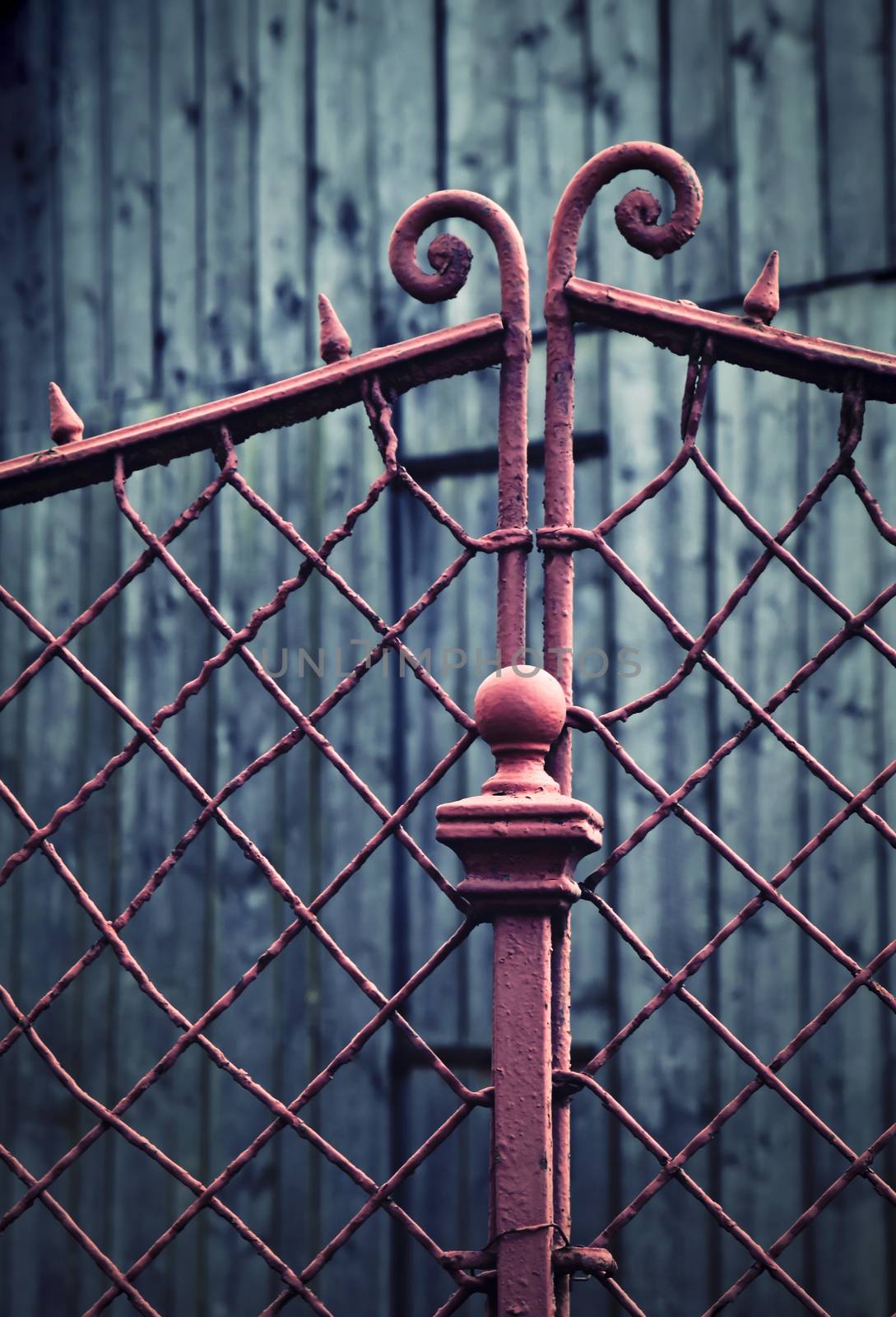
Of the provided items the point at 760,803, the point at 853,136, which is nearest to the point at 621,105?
the point at 853,136

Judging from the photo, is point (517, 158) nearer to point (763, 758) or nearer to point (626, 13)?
point (626, 13)

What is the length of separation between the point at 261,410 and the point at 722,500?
2.00 feet

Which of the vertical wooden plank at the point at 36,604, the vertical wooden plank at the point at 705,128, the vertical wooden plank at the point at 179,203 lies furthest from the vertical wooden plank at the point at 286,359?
the vertical wooden plank at the point at 705,128

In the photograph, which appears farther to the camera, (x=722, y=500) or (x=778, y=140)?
(x=778, y=140)

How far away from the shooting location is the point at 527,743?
1.47 m

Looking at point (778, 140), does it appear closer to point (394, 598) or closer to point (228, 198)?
point (394, 598)

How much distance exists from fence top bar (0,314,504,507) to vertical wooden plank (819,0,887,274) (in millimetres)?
1805

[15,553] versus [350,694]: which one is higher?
[15,553]

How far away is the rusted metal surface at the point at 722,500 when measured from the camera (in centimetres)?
149

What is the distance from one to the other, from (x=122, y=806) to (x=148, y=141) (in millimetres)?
2085

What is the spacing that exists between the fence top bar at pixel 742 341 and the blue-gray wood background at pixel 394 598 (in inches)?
62.6

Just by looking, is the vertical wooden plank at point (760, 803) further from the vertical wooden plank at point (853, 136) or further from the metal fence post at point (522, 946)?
the metal fence post at point (522, 946)

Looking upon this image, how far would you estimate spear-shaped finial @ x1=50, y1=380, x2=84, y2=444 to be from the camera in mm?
1761

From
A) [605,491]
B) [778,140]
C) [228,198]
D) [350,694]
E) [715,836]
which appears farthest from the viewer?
[228,198]
